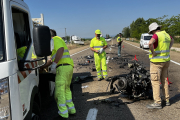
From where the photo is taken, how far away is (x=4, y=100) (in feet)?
5.90

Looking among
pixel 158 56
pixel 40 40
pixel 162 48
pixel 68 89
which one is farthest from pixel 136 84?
pixel 40 40

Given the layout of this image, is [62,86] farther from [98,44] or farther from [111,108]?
[98,44]

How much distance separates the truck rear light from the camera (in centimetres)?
178

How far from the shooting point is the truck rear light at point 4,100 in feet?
5.85

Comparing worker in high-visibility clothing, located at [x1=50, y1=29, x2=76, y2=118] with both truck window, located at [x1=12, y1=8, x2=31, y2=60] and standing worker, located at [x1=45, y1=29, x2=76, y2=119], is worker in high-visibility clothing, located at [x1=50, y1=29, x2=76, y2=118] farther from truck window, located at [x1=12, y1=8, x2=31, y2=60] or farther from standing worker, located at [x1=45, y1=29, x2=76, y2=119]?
truck window, located at [x1=12, y1=8, x2=31, y2=60]

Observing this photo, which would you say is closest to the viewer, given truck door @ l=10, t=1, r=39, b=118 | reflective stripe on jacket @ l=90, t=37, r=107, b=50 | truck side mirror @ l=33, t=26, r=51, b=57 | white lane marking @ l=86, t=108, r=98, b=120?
truck side mirror @ l=33, t=26, r=51, b=57

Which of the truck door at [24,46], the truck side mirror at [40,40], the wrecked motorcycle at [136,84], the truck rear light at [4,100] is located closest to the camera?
the truck rear light at [4,100]

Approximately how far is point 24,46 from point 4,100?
1186mm

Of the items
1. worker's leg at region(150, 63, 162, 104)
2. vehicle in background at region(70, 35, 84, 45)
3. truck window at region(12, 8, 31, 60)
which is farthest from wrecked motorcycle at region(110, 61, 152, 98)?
vehicle in background at region(70, 35, 84, 45)

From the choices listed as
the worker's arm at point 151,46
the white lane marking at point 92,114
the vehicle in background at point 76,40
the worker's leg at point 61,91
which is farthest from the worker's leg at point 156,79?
the vehicle in background at point 76,40

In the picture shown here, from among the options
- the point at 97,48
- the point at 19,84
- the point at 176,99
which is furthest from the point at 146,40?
the point at 19,84

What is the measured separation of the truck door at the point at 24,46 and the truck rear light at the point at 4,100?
0.28 metres

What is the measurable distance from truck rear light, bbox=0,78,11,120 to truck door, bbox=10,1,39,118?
Result: 0.28 meters

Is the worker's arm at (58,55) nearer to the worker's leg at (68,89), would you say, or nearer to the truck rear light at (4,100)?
the worker's leg at (68,89)
